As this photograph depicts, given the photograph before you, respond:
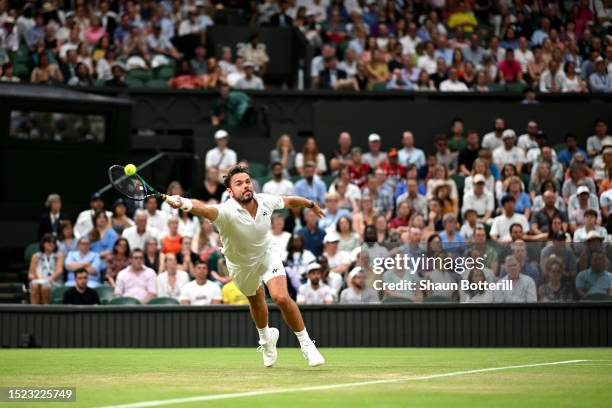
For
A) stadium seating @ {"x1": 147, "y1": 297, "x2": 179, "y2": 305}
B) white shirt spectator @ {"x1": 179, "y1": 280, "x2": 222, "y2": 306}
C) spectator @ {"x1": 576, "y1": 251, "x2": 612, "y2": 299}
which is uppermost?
spectator @ {"x1": 576, "y1": 251, "x2": 612, "y2": 299}

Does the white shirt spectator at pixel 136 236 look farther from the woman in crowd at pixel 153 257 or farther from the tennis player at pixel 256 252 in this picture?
the tennis player at pixel 256 252

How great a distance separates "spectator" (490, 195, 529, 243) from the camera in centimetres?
1927

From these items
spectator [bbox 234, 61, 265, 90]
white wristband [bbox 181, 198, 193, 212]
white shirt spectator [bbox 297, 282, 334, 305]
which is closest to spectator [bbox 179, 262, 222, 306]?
white shirt spectator [bbox 297, 282, 334, 305]

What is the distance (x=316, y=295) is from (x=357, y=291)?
1.97 feet

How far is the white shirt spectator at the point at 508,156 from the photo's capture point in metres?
22.2

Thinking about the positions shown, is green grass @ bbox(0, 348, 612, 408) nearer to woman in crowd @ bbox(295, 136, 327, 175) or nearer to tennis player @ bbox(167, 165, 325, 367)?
tennis player @ bbox(167, 165, 325, 367)

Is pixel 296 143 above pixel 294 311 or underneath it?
above

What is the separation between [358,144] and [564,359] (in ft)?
38.0

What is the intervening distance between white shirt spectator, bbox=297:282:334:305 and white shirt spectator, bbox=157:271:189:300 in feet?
6.10

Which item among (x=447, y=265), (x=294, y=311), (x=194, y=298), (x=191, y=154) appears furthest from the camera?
(x=191, y=154)

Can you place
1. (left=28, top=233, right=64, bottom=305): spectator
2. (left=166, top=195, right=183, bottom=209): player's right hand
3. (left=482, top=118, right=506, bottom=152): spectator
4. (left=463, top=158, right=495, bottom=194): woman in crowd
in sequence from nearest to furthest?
(left=166, top=195, right=183, bottom=209): player's right hand < (left=28, top=233, right=64, bottom=305): spectator < (left=463, top=158, right=495, bottom=194): woman in crowd < (left=482, top=118, right=506, bottom=152): spectator

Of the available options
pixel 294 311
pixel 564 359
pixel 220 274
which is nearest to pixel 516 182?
pixel 220 274

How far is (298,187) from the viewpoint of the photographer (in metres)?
21.0

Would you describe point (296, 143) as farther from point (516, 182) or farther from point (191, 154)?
point (516, 182)
